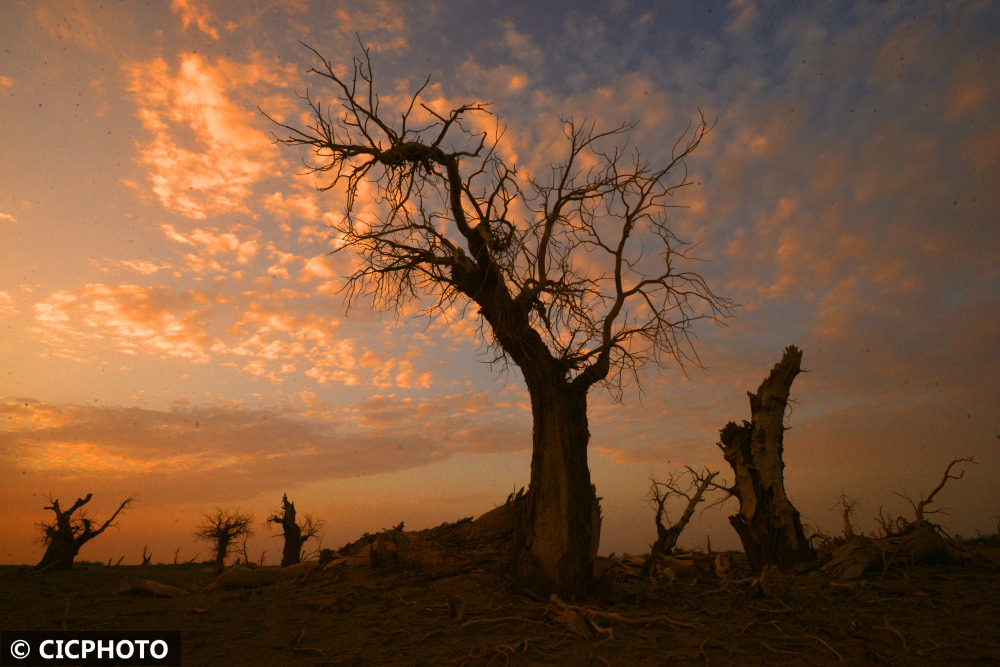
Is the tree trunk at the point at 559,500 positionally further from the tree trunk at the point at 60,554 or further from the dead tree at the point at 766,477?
the tree trunk at the point at 60,554

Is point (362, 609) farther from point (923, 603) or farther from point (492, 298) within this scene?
point (923, 603)

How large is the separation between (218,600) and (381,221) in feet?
22.3

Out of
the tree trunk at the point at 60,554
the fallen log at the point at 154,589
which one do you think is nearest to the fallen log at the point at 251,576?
the fallen log at the point at 154,589

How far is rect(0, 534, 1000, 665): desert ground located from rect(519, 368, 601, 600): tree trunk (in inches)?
15.8

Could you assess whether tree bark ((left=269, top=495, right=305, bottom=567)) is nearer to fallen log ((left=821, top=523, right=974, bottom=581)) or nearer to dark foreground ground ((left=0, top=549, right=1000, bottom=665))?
dark foreground ground ((left=0, top=549, right=1000, bottom=665))

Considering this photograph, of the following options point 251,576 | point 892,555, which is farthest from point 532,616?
point 892,555

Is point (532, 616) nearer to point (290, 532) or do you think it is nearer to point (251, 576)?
point (251, 576)

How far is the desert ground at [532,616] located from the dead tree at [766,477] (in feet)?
2.31

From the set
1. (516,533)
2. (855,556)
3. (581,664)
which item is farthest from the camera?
(855,556)

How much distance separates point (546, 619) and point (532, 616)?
218mm

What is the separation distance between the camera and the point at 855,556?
34.6ft

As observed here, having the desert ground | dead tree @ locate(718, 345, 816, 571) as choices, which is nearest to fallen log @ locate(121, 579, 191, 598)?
the desert ground

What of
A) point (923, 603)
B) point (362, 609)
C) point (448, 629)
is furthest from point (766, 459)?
point (362, 609)

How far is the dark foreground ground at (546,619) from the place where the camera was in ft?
22.7
